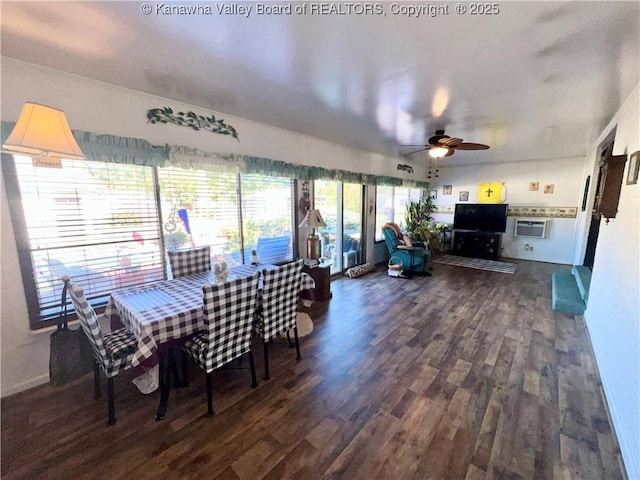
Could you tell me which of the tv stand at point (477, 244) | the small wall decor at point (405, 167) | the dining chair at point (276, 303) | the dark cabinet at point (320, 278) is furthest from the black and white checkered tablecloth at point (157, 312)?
the tv stand at point (477, 244)

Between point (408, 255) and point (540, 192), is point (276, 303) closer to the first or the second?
point (408, 255)

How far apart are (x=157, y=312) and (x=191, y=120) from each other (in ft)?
6.54

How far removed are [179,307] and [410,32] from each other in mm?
2278

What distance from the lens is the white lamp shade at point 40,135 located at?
1.44 metres

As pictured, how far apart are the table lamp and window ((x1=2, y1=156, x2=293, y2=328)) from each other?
0.90m

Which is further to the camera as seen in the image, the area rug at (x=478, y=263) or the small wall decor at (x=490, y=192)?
the small wall decor at (x=490, y=192)

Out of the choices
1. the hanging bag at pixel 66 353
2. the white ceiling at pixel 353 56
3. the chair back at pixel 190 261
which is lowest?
the hanging bag at pixel 66 353

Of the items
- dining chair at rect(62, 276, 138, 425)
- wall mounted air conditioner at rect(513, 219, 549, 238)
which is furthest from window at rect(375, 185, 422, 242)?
dining chair at rect(62, 276, 138, 425)

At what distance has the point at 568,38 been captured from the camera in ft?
5.06

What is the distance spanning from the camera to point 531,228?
20.5 ft

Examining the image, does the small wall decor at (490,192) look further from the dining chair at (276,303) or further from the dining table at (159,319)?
the dining table at (159,319)

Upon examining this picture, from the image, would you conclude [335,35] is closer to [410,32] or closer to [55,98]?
[410,32]

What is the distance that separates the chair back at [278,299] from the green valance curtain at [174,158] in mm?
1505

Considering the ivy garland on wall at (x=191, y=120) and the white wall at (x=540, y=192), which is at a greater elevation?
the ivy garland on wall at (x=191, y=120)
